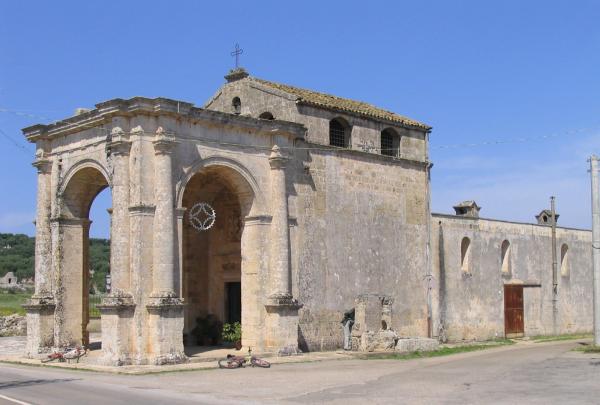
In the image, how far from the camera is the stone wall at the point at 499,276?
30875 mm

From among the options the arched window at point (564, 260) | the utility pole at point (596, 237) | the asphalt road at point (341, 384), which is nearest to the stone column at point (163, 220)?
the asphalt road at point (341, 384)

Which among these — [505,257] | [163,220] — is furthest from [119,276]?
[505,257]

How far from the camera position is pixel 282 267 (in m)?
24.3

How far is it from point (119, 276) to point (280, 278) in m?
4.98

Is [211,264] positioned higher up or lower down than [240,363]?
higher up

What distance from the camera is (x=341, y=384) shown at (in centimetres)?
1700

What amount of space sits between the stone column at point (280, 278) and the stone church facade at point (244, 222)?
0.14ft

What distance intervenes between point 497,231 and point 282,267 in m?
13.0

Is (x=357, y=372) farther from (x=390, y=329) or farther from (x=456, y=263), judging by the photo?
(x=456, y=263)

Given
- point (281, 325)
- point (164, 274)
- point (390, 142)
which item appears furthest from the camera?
point (390, 142)

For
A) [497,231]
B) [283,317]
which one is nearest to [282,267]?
[283,317]

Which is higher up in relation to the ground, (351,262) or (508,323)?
(351,262)

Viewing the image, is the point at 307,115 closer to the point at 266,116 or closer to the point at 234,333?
the point at 266,116

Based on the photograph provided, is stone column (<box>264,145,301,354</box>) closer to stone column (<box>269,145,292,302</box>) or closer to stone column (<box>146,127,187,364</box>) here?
stone column (<box>269,145,292,302</box>)
